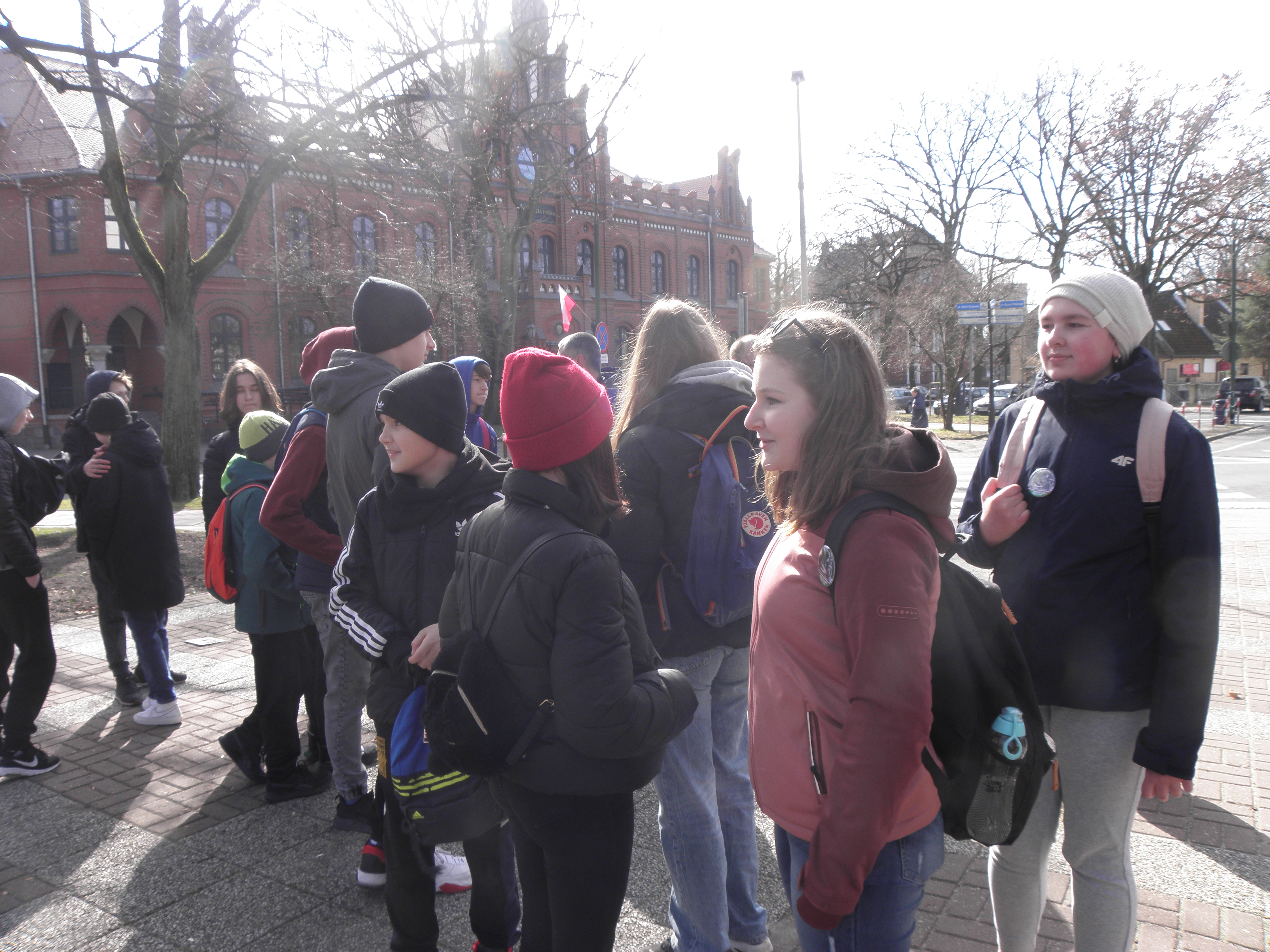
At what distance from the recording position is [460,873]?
3.33m

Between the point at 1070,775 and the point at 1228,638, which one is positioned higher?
the point at 1070,775

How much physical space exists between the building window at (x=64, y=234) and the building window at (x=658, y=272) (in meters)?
29.6

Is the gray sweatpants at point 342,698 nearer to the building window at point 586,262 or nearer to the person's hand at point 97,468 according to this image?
the person's hand at point 97,468

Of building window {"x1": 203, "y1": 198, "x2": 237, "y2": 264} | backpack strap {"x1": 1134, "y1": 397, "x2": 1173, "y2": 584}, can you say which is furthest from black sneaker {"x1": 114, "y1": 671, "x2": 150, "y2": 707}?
building window {"x1": 203, "y1": 198, "x2": 237, "y2": 264}

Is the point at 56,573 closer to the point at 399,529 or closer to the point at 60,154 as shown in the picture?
the point at 399,529

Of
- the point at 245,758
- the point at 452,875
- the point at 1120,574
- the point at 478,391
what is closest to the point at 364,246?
the point at 478,391

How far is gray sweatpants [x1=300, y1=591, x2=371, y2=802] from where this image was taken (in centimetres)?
357

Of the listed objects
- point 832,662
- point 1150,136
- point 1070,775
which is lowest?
point 1070,775

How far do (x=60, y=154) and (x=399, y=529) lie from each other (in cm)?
3668

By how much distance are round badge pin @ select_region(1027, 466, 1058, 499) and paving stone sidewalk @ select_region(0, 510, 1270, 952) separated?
5.04 feet

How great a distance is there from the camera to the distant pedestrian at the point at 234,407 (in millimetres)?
4910

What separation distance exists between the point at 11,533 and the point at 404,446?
2975 millimetres

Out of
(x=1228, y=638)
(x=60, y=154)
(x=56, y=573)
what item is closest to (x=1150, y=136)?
(x=1228, y=638)

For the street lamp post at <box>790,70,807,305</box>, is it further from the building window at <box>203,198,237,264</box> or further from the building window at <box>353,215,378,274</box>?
the building window at <box>203,198,237,264</box>
